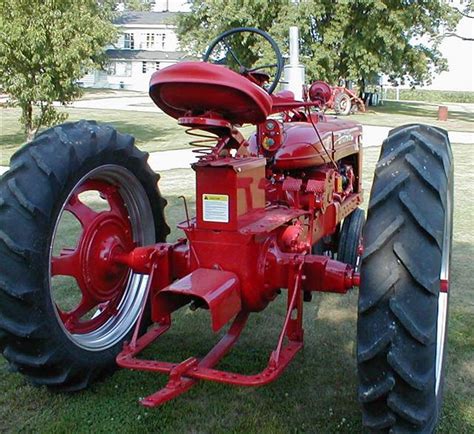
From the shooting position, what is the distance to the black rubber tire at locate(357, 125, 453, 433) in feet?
7.50

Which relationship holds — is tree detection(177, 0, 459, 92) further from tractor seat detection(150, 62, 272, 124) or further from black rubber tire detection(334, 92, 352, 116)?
tractor seat detection(150, 62, 272, 124)

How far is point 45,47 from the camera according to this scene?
1234cm

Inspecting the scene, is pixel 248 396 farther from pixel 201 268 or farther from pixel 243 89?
pixel 243 89

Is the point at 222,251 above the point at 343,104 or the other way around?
the other way around

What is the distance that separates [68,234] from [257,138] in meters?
3.29

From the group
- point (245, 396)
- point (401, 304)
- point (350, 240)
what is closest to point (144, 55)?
point (350, 240)

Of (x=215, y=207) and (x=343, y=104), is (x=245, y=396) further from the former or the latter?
(x=343, y=104)

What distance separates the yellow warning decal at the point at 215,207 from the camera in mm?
2906

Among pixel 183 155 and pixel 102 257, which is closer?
pixel 102 257

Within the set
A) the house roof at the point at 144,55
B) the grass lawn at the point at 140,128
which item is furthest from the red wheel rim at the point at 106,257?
the house roof at the point at 144,55

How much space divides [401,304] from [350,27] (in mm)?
30908

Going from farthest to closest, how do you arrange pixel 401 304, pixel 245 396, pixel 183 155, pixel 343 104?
pixel 343 104, pixel 183 155, pixel 245 396, pixel 401 304

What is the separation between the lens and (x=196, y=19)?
34875 mm

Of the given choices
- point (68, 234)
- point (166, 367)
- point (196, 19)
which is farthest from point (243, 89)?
point (196, 19)
